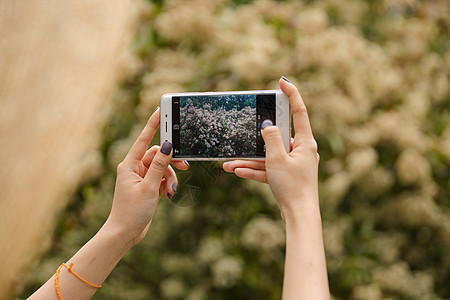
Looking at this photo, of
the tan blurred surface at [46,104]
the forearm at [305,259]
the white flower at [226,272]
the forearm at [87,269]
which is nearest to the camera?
the forearm at [305,259]

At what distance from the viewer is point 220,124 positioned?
0.60 m

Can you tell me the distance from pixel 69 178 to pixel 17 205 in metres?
0.12

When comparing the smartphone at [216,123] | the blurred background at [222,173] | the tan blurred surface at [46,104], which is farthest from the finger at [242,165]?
the tan blurred surface at [46,104]

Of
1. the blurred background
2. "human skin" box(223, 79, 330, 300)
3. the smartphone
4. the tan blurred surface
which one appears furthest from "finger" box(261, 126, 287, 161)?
the tan blurred surface

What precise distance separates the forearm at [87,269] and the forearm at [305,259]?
0.70ft

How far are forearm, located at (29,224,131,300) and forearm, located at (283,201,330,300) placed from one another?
8.4 inches

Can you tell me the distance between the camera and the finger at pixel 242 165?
21.8 inches

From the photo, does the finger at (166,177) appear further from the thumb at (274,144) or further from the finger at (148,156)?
the thumb at (274,144)

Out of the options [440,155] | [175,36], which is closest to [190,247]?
[175,36]

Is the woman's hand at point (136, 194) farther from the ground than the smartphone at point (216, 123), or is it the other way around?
the smartphone at point (216, 123)

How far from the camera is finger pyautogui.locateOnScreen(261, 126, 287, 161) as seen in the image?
449mm

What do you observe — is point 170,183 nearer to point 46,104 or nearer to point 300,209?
point 300,209

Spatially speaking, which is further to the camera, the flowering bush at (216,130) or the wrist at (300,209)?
the flowering bush at (216,130)

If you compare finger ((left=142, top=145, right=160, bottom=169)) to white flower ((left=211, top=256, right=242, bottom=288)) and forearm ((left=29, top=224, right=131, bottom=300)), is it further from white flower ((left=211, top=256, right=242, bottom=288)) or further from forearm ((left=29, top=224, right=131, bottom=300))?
white flower ((left=211, top=256, right=242, bottom=288))
